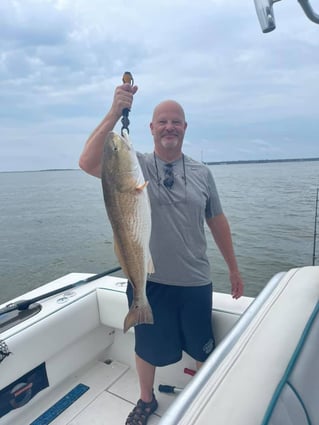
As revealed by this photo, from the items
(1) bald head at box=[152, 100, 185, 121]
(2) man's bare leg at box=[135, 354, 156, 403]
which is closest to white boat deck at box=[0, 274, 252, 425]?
(2) man's bare leg at box=[135, 354, 156, 403]

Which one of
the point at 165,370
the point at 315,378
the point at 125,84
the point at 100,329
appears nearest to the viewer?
the point at 315,378

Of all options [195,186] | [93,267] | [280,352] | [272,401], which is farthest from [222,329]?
[93,267]

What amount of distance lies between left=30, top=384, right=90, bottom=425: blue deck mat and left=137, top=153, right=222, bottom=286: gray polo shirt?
132 centimetres

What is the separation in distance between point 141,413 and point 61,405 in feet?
2.17

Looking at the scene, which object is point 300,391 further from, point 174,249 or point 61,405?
point 61,405

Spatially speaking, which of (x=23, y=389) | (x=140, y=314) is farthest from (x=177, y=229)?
(x=23, y=389)

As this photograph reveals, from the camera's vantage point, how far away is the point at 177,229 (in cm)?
204

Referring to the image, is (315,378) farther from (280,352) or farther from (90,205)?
(90,205)

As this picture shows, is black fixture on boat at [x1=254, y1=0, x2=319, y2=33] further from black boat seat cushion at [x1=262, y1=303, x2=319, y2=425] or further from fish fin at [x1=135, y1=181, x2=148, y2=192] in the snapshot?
black boat seat cushion at [x1=262, y1=303, x2=319, y2=425]

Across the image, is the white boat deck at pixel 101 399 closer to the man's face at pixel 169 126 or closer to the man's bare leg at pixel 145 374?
the man's bare leg at pixel 145 374

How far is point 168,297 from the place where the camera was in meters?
2.07

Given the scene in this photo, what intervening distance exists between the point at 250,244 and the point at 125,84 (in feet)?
32.1

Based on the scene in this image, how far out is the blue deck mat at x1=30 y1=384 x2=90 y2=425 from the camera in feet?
7.98

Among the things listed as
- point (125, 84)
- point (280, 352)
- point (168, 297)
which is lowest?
point (168, 297)
